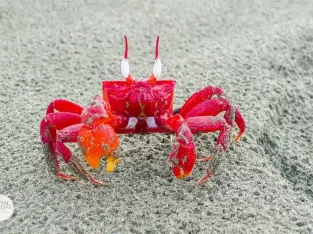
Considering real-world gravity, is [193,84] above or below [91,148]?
below

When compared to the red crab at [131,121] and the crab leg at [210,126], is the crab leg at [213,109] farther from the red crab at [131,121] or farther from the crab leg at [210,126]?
the crab leg at [210,126]

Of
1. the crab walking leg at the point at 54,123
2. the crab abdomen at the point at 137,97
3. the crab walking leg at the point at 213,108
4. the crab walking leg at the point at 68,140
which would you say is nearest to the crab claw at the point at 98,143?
the crab walking leg at the point at 68,140

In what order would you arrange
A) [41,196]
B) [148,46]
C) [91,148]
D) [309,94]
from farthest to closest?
1. [148,46]
2. [309,94]
3. [41,196]
4. [91,148]

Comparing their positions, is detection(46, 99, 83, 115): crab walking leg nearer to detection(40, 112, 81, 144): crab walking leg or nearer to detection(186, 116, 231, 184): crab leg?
detection(40, 112, 81, 144): crab walking leg

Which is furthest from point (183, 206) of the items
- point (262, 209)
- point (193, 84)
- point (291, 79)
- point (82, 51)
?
point (82, 51)

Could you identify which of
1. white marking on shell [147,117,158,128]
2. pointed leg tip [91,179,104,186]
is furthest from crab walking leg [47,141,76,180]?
white marking on shell [147,117,158,128]

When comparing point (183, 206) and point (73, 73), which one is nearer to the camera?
point (183, 206)

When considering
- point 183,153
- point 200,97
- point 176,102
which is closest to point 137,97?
point 200,97

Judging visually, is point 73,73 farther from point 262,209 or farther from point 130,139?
point 262,209
